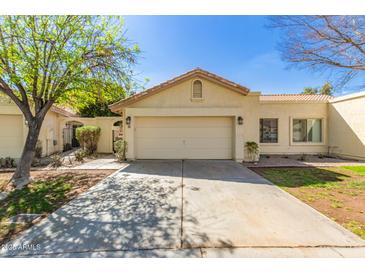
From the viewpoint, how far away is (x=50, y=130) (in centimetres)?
1311

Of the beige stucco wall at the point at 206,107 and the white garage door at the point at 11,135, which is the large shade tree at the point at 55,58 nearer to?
the beige stucco wall at the point at 206,107

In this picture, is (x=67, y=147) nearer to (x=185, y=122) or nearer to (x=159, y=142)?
(x=159, y=142)

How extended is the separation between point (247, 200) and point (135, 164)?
6.54 meters

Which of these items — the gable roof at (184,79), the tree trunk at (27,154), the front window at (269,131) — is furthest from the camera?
the front window at (269,131)

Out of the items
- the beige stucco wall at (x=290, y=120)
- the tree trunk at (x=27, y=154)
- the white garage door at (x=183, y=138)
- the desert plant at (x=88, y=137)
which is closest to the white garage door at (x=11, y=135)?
the desert plant at (x=88, y=137)

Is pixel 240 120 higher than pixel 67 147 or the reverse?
higher

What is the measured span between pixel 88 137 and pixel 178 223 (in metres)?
11.9

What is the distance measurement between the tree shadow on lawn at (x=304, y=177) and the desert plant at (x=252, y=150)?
1.56 meters

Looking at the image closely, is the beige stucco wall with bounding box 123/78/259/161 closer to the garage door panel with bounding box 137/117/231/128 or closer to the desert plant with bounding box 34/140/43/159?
the garage door panel with bounding box 137/117/231/128

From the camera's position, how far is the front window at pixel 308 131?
43.8ft

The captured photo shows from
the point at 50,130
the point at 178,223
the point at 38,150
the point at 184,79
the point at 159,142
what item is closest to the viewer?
the point at 178,223

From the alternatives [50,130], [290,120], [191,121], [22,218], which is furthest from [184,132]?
[50,130]
